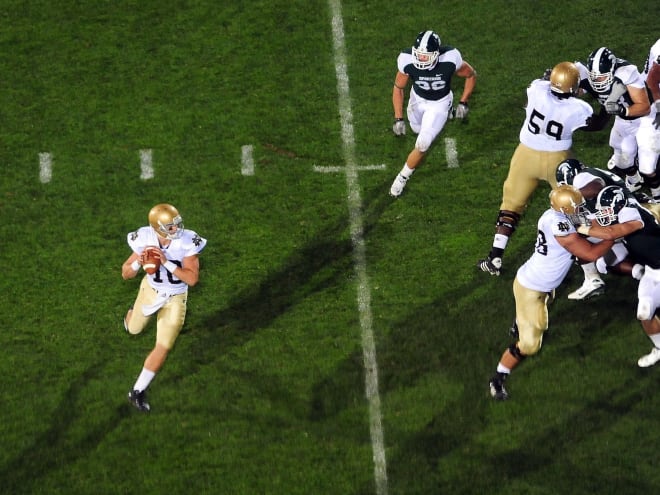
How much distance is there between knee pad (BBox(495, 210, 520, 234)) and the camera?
416 inches

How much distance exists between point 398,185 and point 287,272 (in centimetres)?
133

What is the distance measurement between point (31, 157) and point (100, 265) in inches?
63.9

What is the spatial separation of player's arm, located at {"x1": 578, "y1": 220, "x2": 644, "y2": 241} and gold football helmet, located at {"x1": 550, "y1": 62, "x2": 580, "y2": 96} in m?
1.27

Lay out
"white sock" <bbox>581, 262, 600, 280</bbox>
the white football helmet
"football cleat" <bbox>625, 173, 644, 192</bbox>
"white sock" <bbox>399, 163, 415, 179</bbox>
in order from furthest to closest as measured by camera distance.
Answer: "white sock" <bbox>399, 163, 415, 179</bbox> → "football cleat" <bbox>625, 173, 644, 192</bbox> → the white football helmet → "white sock" <bbox>581, 262, 600, 280</bbox>

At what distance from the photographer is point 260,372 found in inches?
397

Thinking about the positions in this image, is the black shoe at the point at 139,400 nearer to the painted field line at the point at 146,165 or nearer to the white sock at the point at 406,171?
the painted field line at the point at 146,165

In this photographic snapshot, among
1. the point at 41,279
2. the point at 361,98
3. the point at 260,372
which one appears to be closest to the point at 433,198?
the point at 361,98

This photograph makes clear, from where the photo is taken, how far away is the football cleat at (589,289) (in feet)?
33.9

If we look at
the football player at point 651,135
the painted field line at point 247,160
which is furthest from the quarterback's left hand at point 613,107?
the painted field line at point 247,160

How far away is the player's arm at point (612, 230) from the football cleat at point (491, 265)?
4.60 ft

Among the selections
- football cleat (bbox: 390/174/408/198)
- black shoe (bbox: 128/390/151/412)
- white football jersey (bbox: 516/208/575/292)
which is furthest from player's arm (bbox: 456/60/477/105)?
black shoe (bbox: 128/390/151/412)

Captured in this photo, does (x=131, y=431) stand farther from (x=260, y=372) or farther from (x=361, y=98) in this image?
(x=361, y=98)

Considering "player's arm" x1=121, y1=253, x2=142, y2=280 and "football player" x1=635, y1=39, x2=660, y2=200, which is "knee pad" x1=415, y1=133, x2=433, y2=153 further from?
"player's arm" x1=121, y1=253, x2=142, y2=280

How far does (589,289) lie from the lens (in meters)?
10.4
